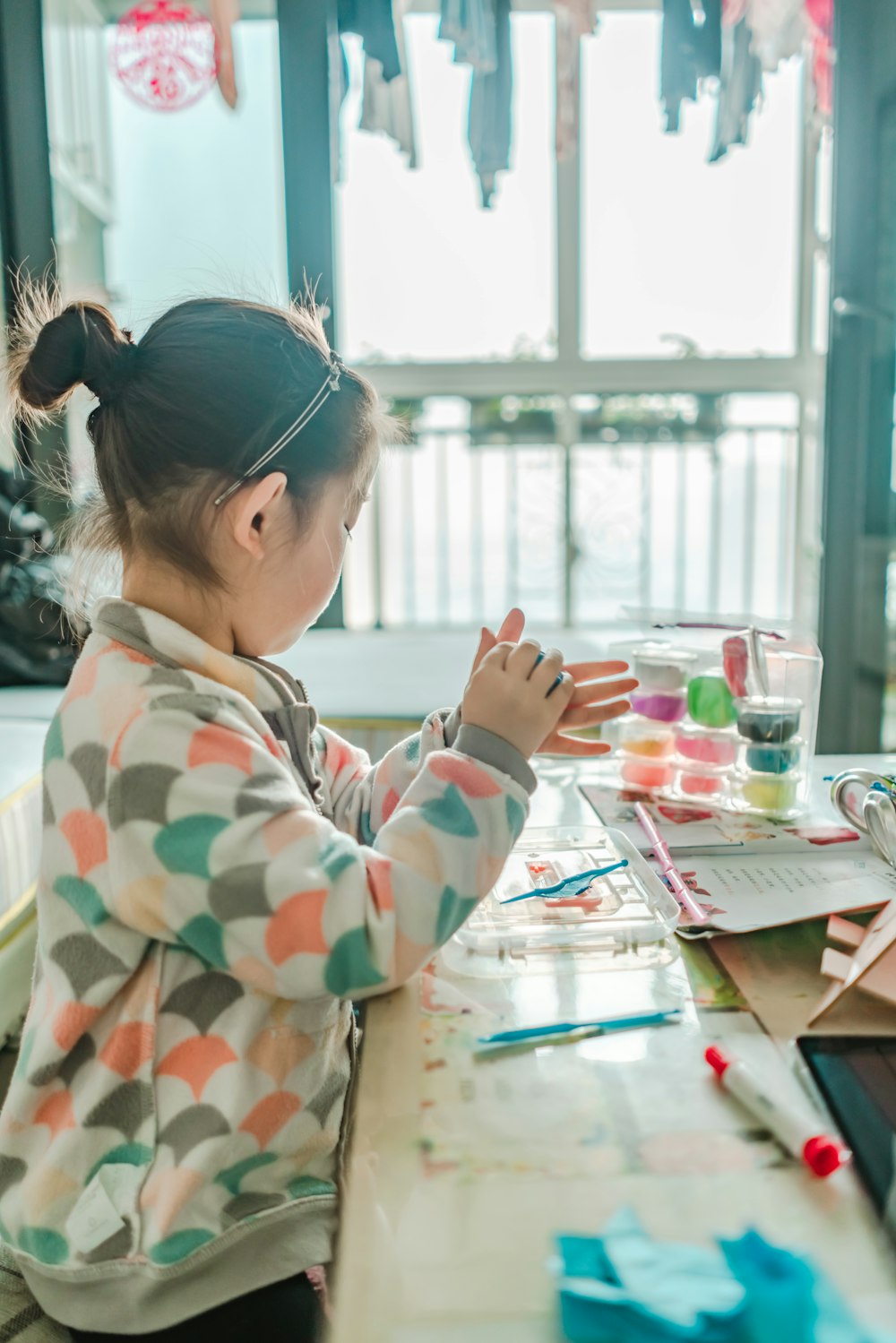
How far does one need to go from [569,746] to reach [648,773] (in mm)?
260

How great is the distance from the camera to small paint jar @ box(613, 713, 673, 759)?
0.97 meters

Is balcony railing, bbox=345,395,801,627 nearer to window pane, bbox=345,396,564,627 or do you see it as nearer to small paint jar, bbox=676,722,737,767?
window pane, bbox=345,396,564,627

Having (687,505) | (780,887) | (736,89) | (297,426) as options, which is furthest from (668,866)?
(687,505)

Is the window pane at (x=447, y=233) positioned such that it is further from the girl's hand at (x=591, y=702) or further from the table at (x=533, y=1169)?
the table at (x=533, y=1169)

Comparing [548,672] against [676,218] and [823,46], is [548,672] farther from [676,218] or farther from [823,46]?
[676,218]

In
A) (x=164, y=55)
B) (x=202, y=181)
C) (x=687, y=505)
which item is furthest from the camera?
(x=687, y=505)

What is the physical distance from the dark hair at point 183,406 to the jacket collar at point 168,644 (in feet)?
0.16

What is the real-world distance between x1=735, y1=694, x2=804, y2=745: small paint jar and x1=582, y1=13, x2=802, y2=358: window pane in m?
Result: 2.41

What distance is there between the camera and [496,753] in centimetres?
59

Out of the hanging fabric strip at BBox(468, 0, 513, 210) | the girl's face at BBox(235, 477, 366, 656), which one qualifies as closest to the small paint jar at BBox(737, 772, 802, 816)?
the girl's face at BBox(235, 477, 366, 656)

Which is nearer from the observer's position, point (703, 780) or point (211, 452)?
point (211, 452)

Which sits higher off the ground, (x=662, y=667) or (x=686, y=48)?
(x=686, y=48)

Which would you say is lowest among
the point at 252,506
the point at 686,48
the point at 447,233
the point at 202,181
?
the point at 252,506

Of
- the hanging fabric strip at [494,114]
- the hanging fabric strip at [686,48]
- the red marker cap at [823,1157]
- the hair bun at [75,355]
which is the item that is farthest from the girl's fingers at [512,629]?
the hanging fabric strip at [686,48]
